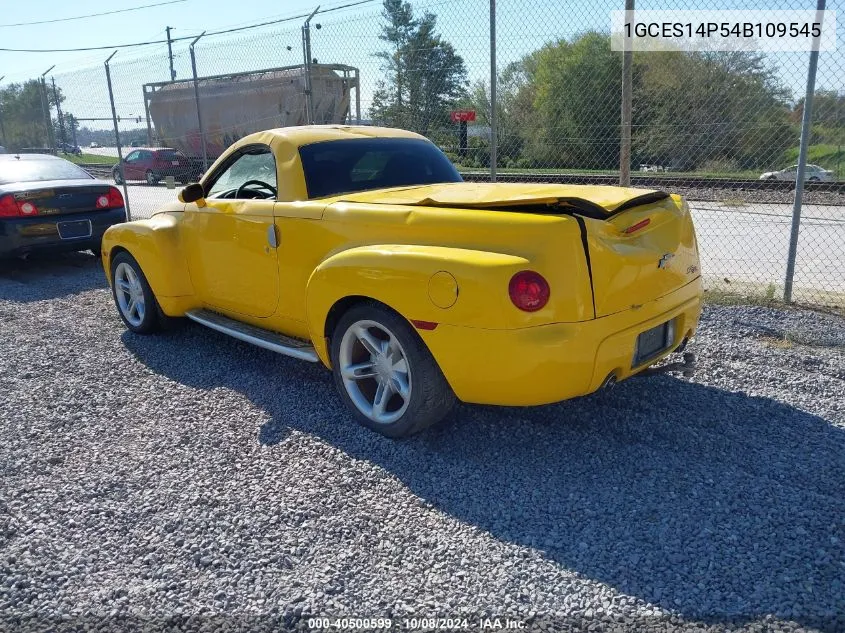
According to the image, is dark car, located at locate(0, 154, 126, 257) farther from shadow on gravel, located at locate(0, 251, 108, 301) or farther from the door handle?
the door handle

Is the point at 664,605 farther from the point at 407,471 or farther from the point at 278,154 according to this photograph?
the point at 278,154

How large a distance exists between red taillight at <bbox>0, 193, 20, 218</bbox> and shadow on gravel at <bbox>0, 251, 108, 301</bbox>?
0.81 m

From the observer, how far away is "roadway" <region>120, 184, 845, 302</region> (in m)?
7.05

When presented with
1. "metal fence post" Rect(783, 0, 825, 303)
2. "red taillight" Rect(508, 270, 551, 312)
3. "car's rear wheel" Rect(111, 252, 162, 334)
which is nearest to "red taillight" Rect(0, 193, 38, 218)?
"car's rear wheel" Rect(111, 252, 162, 334)

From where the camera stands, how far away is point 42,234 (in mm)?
7730

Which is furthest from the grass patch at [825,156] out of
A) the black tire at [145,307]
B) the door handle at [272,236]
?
the black tire at [145,307]

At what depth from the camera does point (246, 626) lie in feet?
7.29

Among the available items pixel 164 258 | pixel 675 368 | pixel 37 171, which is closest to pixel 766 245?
pixel 675 368

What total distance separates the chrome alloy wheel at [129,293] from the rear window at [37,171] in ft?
11.6

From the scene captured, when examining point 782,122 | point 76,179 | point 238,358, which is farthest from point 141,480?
point 782,122

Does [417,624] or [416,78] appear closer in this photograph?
[417,624]

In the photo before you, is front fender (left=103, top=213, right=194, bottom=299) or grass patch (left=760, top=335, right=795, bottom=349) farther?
front fender (left=103, top=213, right=194, bottom=299)

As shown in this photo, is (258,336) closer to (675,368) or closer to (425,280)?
(425,280)

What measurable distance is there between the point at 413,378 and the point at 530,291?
76 cm
